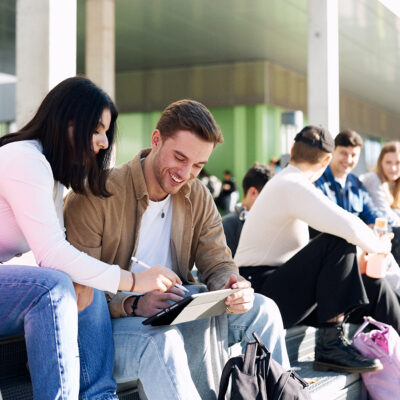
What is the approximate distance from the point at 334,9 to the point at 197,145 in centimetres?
907

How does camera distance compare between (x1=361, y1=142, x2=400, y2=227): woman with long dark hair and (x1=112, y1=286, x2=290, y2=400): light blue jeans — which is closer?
(x1=112, y1=286, x2=290, y2=400): light blue jeans

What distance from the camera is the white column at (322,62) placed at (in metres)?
10.7

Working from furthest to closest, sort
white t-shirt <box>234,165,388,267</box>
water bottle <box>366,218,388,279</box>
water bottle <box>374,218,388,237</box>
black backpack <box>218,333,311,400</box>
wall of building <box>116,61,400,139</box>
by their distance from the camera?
1. wall of building <box>116,61,400,139</box>
2. water bottle <box>374,218,388,237</box>
3. water bottle <box>366,218,388,279</box>
4. white t-shirt <box>234,165,388,267</box>
5. black backpack <box>218,333,311,400</box>

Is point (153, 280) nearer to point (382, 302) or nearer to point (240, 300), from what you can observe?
point (240, 300)

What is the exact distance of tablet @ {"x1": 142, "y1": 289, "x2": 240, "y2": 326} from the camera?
7.50 feet

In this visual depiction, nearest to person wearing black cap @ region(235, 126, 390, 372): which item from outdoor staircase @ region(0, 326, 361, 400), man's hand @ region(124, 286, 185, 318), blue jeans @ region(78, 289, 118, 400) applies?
outdoor staircase @ region(0, 326, 361, 400)

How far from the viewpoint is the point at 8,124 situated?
25.5 m

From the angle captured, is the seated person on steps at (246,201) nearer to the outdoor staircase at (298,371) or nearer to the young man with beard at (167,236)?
the outdoor staircase at (298,371)

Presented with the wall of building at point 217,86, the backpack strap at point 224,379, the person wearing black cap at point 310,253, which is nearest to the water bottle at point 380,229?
Answer: the person wearing black cap at point 310,253

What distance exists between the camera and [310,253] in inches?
142

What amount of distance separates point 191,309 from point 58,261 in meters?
0.53

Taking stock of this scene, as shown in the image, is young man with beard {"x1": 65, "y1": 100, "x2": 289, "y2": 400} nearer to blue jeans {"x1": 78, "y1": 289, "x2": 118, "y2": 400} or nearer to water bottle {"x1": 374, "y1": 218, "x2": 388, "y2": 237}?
blue jeans {"x1": 78, "y1": 289, "x2": 118, "y2": 400}

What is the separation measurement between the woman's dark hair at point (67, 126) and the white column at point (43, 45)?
4.05 meters

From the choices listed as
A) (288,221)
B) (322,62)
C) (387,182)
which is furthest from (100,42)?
→ (288,221)
